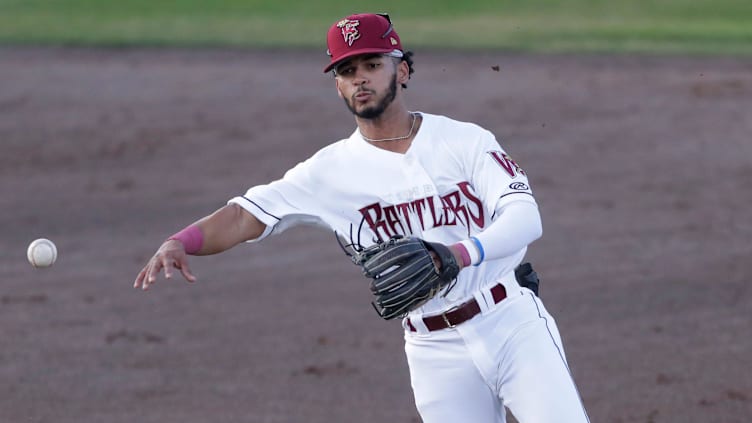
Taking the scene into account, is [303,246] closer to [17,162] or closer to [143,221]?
[143,221]

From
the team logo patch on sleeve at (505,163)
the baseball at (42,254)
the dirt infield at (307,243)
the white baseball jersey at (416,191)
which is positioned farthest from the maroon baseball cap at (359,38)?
the dirt infield at (307,243)

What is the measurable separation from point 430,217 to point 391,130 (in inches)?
14.7

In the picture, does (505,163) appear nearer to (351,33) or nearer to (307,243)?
(351,33)

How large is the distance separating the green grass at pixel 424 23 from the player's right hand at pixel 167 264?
54.3ft

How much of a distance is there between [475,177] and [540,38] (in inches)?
717

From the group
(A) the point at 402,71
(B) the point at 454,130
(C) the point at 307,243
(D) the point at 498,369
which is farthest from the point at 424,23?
(D) the point at 498,369

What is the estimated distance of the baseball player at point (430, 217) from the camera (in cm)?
432

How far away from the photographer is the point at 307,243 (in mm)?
11062

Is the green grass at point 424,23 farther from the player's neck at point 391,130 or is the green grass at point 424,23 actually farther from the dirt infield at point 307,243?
the player's neck at point 391,130

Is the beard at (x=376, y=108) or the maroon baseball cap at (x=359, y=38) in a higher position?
the maroon baseball cap at (x=359, y=38)

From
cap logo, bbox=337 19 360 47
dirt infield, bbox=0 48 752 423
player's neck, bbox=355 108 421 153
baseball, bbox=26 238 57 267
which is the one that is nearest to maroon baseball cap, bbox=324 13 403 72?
cap logo, bbox=337 19 360 47

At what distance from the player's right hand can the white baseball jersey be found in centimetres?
38

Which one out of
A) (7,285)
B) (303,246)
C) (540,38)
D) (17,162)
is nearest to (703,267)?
(303,246)

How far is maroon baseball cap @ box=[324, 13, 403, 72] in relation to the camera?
4430mm
